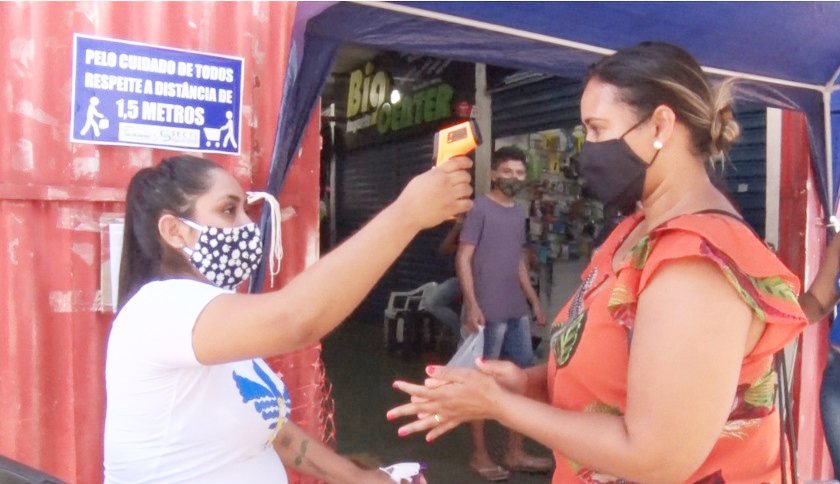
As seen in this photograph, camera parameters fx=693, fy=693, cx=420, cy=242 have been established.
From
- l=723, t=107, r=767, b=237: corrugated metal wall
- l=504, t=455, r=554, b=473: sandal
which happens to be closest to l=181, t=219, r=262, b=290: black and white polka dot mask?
l=504, t=455, r=554, b=473: sandal

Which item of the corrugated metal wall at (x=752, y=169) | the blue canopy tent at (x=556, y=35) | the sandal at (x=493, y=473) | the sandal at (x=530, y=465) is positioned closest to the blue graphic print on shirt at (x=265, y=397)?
the blue canopy tent at (x=556, y=35)

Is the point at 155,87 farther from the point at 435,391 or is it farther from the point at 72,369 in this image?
the point at 435,391

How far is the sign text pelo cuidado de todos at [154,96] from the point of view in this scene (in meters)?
2.39

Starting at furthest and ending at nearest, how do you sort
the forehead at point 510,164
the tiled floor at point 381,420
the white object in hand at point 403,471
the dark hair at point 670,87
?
the tiled floor at point 381,420 < the forehead at point 510,164 < the white object in hand at point 403,471 < the dark hair at point 670,87

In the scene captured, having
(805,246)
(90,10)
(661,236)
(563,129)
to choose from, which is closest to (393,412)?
(661,236)

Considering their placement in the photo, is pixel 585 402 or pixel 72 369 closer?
pixel 585 402

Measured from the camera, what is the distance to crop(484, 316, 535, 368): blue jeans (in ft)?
13.9

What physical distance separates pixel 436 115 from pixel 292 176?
16.6 ft

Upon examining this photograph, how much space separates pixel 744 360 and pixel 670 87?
1.79ft

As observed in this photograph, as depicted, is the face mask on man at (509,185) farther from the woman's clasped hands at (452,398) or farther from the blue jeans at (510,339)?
the woman's clasped hands at (452,398)

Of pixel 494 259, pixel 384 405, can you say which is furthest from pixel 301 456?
pixel 384 405

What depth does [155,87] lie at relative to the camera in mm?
2457

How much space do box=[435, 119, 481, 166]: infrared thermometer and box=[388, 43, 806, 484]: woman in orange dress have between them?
313 mm

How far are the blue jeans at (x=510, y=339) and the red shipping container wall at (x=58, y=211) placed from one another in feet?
7.06
